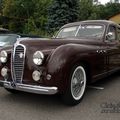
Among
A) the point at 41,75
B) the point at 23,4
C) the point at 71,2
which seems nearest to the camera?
the point at 41,75

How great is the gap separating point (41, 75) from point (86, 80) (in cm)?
125

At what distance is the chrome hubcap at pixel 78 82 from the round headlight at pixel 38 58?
2.29 ft

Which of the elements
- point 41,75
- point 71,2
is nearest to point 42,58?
point 41,75

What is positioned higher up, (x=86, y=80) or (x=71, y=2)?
(x=71, y=2)

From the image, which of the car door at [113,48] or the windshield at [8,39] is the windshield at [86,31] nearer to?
the car door at [113,48]

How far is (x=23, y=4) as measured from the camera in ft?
156

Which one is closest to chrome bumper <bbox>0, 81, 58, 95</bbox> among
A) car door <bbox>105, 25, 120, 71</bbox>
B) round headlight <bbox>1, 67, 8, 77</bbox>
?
round headlight <bbox>1, 67, 8, 77</bbox>

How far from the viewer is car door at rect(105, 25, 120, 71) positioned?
6598mm

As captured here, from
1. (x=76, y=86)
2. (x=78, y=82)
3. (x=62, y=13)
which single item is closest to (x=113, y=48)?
(x=78, y=82)

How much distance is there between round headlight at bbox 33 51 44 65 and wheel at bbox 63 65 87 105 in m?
0.61

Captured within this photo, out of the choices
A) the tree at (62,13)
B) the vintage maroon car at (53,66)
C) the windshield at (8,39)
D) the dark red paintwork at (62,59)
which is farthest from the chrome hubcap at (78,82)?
the tree at (62,13)

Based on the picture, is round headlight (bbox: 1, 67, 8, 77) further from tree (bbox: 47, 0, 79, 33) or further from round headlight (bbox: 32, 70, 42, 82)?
tree (bbox: 47, 0, 79, 33)

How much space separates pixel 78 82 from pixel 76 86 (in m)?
0.11

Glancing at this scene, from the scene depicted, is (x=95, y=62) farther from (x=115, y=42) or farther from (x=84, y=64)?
(x=115, y=42)
